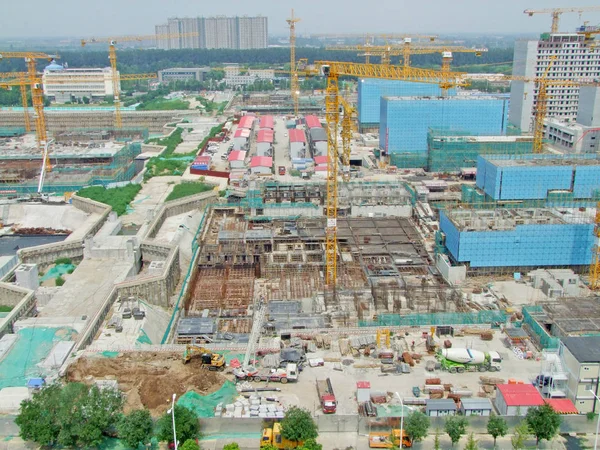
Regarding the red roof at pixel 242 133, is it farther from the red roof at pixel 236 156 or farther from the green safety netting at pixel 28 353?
the green safety netting at pixel 28 353

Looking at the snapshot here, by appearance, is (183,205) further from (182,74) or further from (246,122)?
(182,74)

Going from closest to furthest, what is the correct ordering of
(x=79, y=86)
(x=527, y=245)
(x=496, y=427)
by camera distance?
(x=496, y=427) → (x=527, y=245) → (x=79, y=86)

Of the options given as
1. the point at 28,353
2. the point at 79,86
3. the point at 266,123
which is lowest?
the point at 28,353

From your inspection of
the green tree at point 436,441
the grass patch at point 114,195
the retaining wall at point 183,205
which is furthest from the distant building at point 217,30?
the green tree at point 436,441

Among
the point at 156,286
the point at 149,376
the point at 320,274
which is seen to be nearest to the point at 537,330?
the point at 320,274

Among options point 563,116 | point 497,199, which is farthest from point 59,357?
point 563,116

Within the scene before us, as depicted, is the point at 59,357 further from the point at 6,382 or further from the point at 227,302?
the point at 227,302
